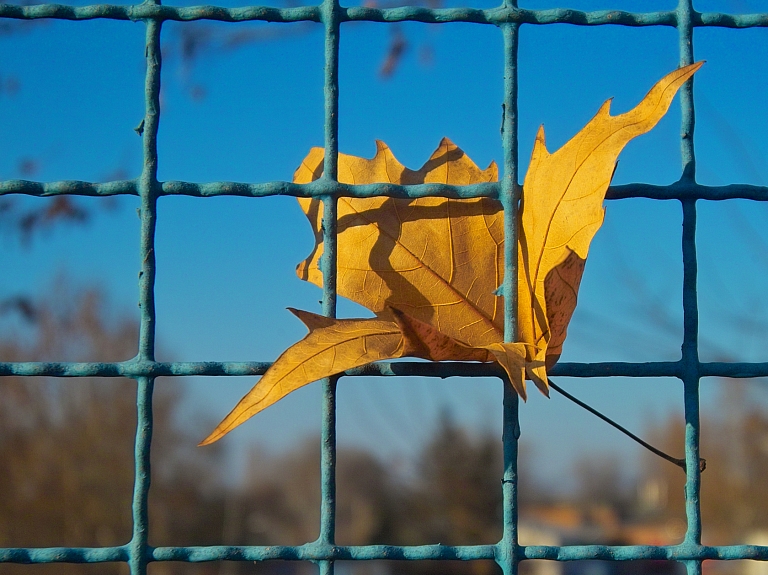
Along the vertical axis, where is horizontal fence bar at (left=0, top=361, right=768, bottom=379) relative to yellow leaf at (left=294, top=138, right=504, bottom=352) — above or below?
below

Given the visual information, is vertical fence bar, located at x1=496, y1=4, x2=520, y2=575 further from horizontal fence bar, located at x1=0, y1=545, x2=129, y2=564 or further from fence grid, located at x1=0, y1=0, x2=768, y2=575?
horizontal fence bar, located at x1=0, y1=545, x2=129, y2=564

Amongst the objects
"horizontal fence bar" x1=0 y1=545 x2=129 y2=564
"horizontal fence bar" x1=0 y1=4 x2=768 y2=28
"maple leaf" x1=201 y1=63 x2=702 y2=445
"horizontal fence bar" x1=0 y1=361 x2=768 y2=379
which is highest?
"horizontal fence bar" x1=0 y1=4 x2=768 y2=28

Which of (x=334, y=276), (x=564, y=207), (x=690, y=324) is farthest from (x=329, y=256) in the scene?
(x=690, y=324)

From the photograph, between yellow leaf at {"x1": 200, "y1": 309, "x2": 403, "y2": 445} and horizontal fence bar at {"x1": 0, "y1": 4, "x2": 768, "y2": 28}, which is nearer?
yellow leaf at {"x1": 200, "y1": 309, "x2": 403, "y2": 445}

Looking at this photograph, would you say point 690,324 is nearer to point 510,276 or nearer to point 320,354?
point 510,276

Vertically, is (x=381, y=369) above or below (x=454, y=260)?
below

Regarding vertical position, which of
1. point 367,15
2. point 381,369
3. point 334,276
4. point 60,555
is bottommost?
point 60,555

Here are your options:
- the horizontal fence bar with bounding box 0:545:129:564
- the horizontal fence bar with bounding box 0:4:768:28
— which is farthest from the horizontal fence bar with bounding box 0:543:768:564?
the horizontal fence bar with bounding box 0:4:768:28
